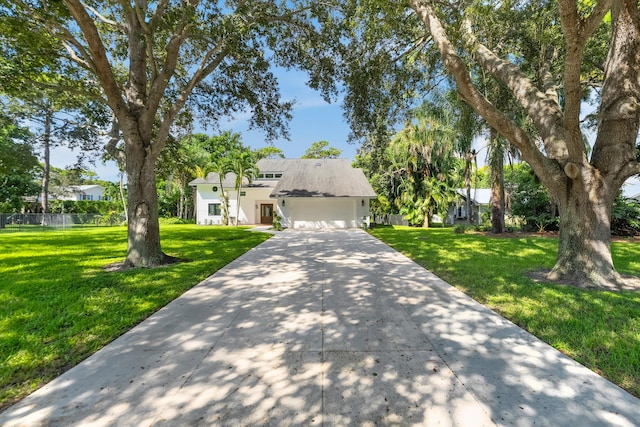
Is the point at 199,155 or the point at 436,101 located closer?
the point at 436,101

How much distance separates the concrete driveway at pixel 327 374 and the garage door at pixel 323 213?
1608 cm

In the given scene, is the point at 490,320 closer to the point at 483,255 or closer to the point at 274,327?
the point at 274,327

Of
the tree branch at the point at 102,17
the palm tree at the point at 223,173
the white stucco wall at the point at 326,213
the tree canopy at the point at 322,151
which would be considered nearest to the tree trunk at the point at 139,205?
the tree branch at the point at 102,17

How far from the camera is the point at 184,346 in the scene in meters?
3.18

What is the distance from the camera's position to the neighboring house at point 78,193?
1494 inches

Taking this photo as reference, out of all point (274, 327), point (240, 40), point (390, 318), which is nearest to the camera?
point (274, 327)

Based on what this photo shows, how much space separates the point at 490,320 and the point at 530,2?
8.21 m

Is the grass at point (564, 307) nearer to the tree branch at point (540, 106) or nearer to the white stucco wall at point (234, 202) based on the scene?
the tree branch at point (540, 106)

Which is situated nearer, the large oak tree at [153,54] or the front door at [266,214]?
the large oak tree at [153,54]

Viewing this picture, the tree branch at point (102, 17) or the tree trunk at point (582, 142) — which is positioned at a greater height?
the tree branch at point (102, 17)

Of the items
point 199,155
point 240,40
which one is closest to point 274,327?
point 240,40

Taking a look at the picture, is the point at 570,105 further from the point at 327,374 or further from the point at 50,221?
the point at 50,221

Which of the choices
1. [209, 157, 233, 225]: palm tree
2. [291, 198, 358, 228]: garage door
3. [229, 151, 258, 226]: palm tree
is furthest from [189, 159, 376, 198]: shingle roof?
[229, 151, 258, 226]: palm tree

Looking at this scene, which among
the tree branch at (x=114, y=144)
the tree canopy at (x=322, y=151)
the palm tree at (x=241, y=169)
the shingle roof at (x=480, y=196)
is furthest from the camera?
the tree canopy at (x=322, y=151)
